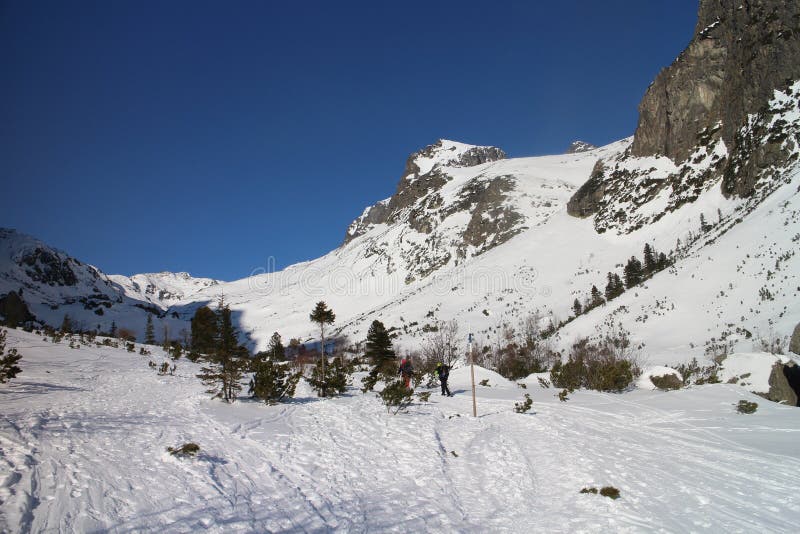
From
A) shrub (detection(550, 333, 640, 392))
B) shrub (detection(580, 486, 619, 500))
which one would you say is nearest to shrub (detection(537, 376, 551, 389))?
shrub (detection(550, 333, 640, 392))

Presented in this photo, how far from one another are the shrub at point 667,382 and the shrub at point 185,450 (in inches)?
679

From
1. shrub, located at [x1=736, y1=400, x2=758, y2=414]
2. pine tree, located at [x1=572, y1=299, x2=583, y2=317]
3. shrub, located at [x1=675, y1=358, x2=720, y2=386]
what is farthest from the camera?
pine tree, located at [x1=572, y1=299, x2=583, y2=317]

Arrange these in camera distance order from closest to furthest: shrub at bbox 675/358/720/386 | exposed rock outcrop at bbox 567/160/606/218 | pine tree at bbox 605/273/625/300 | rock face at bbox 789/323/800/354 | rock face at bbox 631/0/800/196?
rock face at bbox 789/323/800/354 → shrub at bbox 675/358/720/386 → pine tree at bbox 605/273/625/300 → rock face at bbox 631/0/800/196 → exposed rock outcrop at bbox 567/160/606/218

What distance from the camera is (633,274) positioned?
43.4 m

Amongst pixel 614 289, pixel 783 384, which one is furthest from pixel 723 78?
pixel 783 384

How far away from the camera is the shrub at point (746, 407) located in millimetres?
11188

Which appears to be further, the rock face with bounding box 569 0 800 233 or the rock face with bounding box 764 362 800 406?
the rock face with bounding box 569 0 800 233

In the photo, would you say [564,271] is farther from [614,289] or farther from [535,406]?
[535,406]

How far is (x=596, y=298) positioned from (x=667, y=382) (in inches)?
1122

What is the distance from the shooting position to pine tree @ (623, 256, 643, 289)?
42581 millimetres

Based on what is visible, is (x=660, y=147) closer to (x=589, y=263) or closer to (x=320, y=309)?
(x=589, y=263)

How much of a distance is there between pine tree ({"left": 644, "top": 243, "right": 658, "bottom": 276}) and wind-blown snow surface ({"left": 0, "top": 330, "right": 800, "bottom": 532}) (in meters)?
33.8

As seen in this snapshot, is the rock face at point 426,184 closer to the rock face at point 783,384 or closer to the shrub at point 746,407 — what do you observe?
the rock face at point 783,384

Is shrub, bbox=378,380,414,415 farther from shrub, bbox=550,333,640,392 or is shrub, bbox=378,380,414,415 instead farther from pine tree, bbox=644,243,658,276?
pine tree, bbox=644,243,658,276
